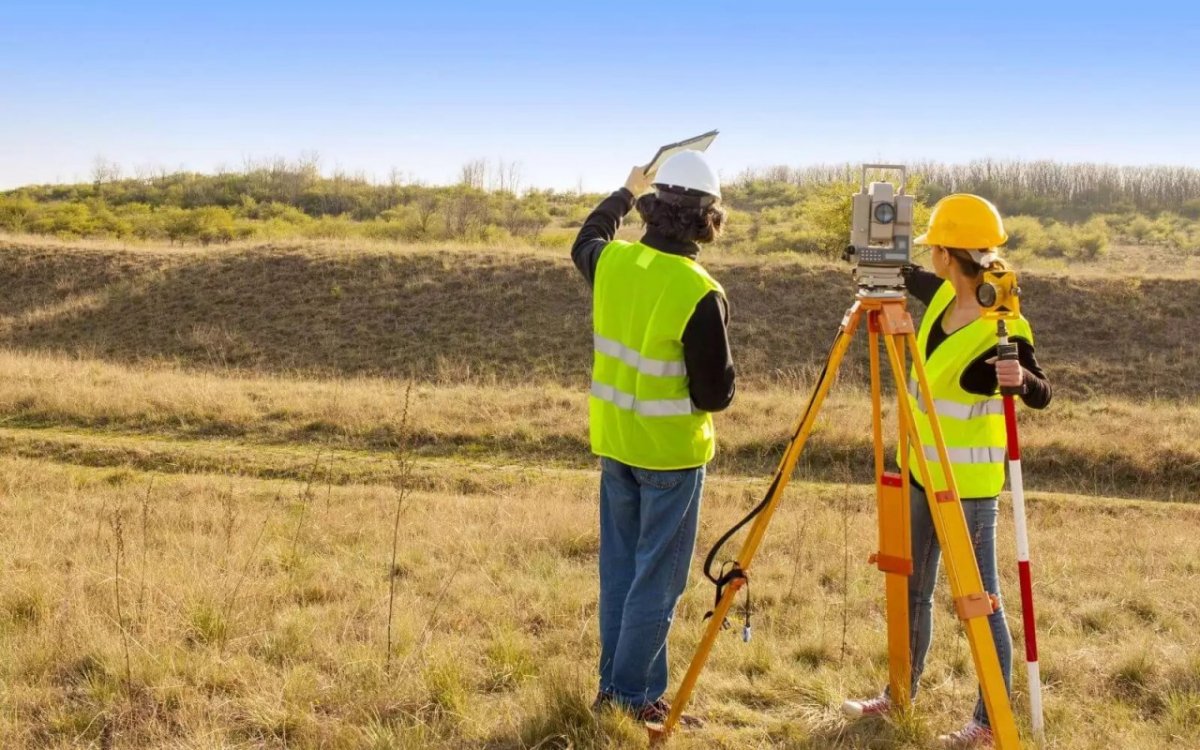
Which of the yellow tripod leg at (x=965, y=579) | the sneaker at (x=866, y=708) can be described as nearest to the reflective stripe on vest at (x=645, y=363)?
the yellow tripod leg at (x=965, y=579)

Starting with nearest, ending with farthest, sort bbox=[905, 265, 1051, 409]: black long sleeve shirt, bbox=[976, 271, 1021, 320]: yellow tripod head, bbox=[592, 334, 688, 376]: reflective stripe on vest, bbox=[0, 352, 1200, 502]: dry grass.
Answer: bbox=[976, 271, 1021, 320]: yellow tripod head
bbox=[905, 265, 1051, 409]: black long sleeve shirt
bbox=[592, 334, 688, 376]: reflective stripe on vest
bbox=[0, 352, 1200, 502]: dry grass

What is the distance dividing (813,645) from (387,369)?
15993 millimetres

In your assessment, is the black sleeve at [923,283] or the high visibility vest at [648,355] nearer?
the high visibility vest at [648,355]

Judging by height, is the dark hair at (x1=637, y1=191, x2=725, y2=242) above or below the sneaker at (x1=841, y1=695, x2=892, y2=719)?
above

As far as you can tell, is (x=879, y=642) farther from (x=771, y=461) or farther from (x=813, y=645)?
(x=771, y=461)

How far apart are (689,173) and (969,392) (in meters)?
1.28

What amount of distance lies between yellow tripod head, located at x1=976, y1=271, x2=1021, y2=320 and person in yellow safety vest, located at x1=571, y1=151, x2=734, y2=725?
82 centimetres

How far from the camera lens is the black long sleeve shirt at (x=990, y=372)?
310 cm

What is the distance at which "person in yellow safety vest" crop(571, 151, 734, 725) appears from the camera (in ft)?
10.3

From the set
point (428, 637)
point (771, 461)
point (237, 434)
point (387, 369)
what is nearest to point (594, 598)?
point (428, 637)

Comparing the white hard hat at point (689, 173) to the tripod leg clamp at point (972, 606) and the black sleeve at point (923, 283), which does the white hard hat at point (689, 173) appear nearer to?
the black sleeve at point (923, 283)

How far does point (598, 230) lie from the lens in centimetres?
375

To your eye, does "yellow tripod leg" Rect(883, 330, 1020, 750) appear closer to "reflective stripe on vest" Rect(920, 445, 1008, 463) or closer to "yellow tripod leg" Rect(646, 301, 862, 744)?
"yellow tripod leg" Rect(646, 301, 862, 744)

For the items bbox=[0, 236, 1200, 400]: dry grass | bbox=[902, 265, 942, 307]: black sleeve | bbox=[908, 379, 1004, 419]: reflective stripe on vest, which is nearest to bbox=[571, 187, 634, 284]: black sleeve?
bbox=[902, 265, 942, 307]: black sleeve
